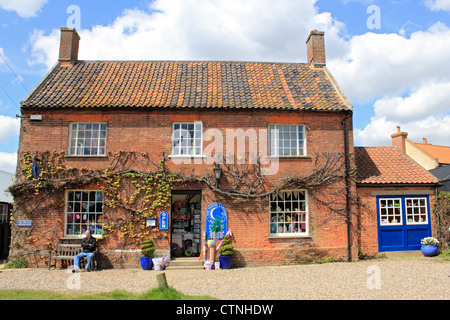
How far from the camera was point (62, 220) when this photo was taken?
42.1 feet

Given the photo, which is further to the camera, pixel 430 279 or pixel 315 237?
pixel 315 237

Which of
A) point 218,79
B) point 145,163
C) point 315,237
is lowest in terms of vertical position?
point 315,237

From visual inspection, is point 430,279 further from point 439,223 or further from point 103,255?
point 103,255

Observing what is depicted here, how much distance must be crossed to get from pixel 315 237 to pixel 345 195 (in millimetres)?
2078

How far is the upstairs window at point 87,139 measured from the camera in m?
13.3

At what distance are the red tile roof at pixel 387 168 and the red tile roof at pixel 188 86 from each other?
303 centimetres

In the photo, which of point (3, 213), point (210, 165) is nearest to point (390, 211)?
point (210, 165)

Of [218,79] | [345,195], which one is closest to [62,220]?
[218,79]

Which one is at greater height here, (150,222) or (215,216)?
(215,216)

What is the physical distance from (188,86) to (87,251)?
773 centimetres

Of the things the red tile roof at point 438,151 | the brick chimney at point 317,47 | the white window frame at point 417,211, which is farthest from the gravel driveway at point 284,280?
the red tile roof at point 438,151

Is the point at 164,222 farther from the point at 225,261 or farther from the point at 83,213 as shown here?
the point at 83,213

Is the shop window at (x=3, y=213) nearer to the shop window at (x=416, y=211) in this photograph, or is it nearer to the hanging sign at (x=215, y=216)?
the hanging sign at (x=215, y=216)

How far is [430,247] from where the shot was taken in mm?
13492
